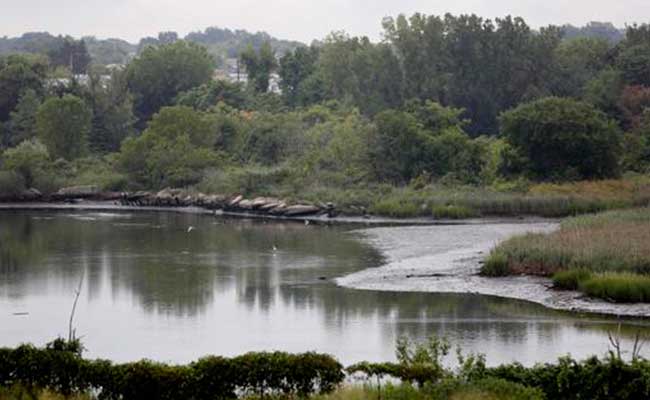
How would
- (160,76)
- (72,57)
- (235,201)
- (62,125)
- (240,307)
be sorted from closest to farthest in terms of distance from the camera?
1. (240,307)
2. (235,201)
3. (62,125)
4. (160,76)
5. (72,57)

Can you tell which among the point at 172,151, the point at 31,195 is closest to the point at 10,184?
the point at 31,195

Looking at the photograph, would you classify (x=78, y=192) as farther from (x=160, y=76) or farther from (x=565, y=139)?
(x=565, y=139)

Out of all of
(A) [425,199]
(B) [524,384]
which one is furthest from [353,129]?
(B) [524,384]

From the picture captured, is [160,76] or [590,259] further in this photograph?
[160,76]

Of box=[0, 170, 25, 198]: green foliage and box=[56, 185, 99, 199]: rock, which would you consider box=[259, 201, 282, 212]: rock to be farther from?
box=[0, 170, 25, 198]: green foliage

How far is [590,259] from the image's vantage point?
4428cm

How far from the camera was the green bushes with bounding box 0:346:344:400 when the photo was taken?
81.8 ft

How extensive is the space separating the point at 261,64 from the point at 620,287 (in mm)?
87195

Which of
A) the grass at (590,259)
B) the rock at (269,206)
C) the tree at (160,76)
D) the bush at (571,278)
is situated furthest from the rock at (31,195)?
the bush at (571,278)

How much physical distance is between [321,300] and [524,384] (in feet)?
60.6

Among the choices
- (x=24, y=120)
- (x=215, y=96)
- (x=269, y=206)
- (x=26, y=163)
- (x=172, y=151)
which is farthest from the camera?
(x=215, y=96)

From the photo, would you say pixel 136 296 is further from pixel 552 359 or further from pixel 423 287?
pixel 552 359

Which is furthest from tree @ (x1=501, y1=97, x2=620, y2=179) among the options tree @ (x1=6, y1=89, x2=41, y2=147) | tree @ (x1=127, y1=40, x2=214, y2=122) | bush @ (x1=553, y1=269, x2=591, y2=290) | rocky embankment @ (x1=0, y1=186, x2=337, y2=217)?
tree @ (x1=127, y1=40, x2=214, y2=122)

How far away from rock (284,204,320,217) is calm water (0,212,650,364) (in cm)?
1322
